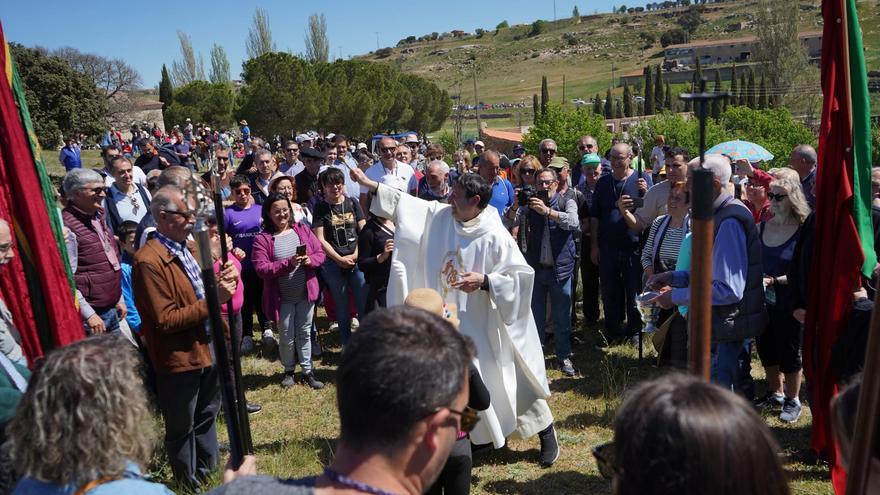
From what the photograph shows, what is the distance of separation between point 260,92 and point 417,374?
3900 centimetres

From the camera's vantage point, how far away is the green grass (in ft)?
15.2

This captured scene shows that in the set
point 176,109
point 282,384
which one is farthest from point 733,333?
point 176,109

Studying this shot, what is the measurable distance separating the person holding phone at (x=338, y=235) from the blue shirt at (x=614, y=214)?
2417mm

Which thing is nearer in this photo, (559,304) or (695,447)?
(695,447)

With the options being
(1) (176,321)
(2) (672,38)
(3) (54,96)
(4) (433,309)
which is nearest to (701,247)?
(4) (433,309)

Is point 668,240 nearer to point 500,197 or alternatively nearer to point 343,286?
point 500,197

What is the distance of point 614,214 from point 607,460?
566 centimetres

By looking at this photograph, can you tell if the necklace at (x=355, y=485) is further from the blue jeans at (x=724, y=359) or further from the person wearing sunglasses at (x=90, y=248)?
the person wearing sunglasses at (x=90, y=248)

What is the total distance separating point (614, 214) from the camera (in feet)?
23.1

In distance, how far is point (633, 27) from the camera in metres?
157

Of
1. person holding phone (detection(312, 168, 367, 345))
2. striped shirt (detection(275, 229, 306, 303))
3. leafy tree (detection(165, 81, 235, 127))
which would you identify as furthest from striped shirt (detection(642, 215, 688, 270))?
leafy tree (detection(165, 81, 235, 127))

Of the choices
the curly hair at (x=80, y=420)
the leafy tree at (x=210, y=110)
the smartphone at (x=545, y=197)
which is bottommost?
the smartphone at (x=545, y=197)

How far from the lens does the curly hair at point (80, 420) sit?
1891mm

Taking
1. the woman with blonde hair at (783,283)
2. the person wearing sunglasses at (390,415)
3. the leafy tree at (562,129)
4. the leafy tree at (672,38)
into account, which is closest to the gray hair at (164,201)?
the person wearing sunglasses at (390,415)
